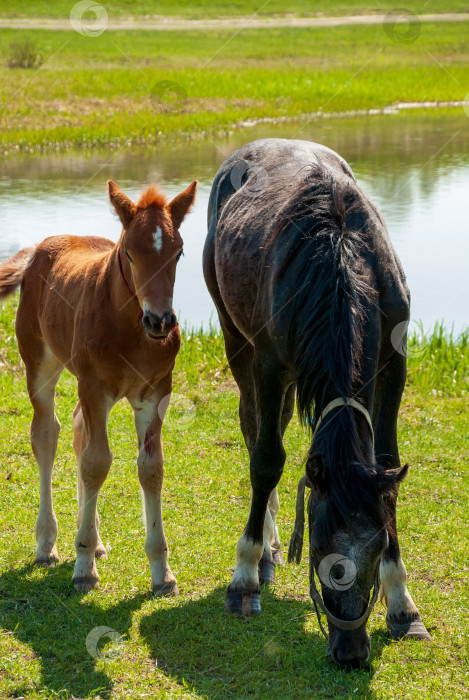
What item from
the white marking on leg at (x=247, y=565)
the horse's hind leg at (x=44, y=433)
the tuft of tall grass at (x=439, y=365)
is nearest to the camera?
the white marking on leg at (x=247, y=565)

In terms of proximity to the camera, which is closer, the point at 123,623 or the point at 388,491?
the point at 388,491

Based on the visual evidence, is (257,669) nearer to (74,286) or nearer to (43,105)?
→ (74,286)

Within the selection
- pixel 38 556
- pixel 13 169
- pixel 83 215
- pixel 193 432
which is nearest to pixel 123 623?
pixel 38 556

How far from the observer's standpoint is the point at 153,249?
4344mm

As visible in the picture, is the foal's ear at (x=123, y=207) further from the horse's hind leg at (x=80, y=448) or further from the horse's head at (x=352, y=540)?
the horse's head at (x=352, y=540)

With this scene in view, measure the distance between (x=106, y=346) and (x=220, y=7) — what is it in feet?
165

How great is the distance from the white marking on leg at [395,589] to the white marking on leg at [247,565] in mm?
681

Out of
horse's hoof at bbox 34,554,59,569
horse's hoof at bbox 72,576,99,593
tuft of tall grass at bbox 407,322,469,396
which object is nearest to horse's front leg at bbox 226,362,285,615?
horse's hoof at bbox 72,576,99,593

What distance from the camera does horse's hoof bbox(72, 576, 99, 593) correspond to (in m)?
4.81

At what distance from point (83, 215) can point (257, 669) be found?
39.8 ft

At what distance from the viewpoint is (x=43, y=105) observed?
77.3 ft

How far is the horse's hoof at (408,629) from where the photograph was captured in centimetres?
430

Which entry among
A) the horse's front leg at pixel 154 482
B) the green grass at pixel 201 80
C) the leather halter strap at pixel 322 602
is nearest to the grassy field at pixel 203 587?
the horse's front leg at pixel 154 482

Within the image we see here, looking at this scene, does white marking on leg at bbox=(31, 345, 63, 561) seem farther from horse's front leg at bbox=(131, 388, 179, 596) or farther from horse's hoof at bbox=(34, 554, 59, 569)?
horse's front leg at bbox=(131, 388, 179, 596)
